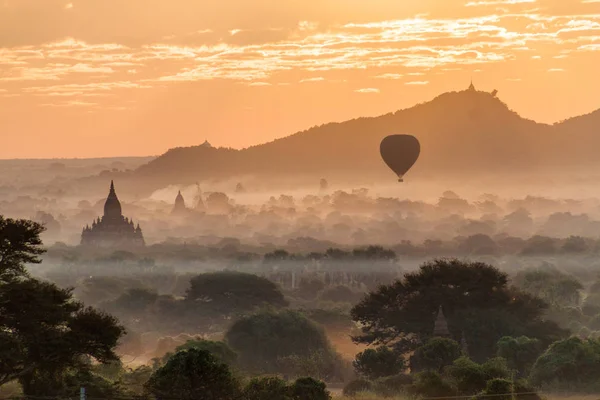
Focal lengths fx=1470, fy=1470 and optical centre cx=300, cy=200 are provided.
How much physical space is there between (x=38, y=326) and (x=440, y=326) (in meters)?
54.0

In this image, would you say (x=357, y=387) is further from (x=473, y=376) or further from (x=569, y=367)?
(x=473, y=376)

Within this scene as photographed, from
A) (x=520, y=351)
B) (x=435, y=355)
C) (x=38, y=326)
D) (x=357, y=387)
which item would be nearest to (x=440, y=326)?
Result: (x=520, y=351)

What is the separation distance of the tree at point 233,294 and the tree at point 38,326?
350 ft

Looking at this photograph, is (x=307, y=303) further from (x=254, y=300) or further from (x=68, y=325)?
(x=68, y=325)

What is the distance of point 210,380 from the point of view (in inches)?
2426

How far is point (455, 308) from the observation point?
112688 mm

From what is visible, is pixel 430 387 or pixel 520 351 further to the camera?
pixel 520 351

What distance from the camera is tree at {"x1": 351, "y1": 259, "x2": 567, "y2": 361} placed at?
109750 millimetres

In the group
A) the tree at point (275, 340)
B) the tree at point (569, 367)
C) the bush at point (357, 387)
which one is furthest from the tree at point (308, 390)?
the tree at point (275, 340)

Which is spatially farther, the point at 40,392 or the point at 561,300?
the point at 561,300

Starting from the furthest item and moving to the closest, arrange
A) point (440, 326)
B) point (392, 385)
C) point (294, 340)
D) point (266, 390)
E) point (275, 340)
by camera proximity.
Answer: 1. point (294, 340)
2. point (275, 340)
3. point (440, 326)
4. point (392, 385)
5. point (266, 390)

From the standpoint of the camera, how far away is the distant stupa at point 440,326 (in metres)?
108

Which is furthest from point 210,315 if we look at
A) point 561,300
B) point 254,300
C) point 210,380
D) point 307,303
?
point 210,380

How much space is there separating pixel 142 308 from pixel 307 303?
2433 centimetres
